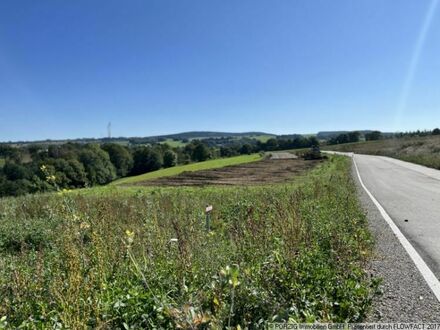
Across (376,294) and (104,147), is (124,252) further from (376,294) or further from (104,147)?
(104,147)

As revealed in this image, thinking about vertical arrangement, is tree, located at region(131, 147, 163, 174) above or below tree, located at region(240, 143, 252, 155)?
below

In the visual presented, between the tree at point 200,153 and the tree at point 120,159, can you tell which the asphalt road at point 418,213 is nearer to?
the tree at point 120,159

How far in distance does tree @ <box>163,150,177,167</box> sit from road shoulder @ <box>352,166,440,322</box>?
81.9 m

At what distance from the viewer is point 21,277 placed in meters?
3.96

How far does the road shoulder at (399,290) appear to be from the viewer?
3.93 m

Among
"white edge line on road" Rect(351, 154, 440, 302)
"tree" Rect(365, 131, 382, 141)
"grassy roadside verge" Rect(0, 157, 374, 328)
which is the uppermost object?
"tree" Rect(365, 131, 382, 141)

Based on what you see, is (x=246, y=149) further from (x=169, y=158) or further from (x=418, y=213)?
(x=418, y=213)

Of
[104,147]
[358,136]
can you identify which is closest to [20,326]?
[104,147]

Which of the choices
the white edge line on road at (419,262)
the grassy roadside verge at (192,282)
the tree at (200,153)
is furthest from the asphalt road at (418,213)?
the tree at (200,153)

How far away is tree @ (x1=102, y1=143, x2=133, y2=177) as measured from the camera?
258ft

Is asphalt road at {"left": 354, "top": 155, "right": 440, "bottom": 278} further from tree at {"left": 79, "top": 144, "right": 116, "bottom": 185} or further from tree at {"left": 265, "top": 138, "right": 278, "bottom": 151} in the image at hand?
tree at {"left": 265, "top": 138, "right": 278, "bottom": 151}

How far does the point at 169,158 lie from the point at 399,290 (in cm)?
8584

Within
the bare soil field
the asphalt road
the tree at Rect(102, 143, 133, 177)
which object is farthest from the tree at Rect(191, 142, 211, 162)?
the asphalt road

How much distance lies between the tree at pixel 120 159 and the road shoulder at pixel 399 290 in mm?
74517
